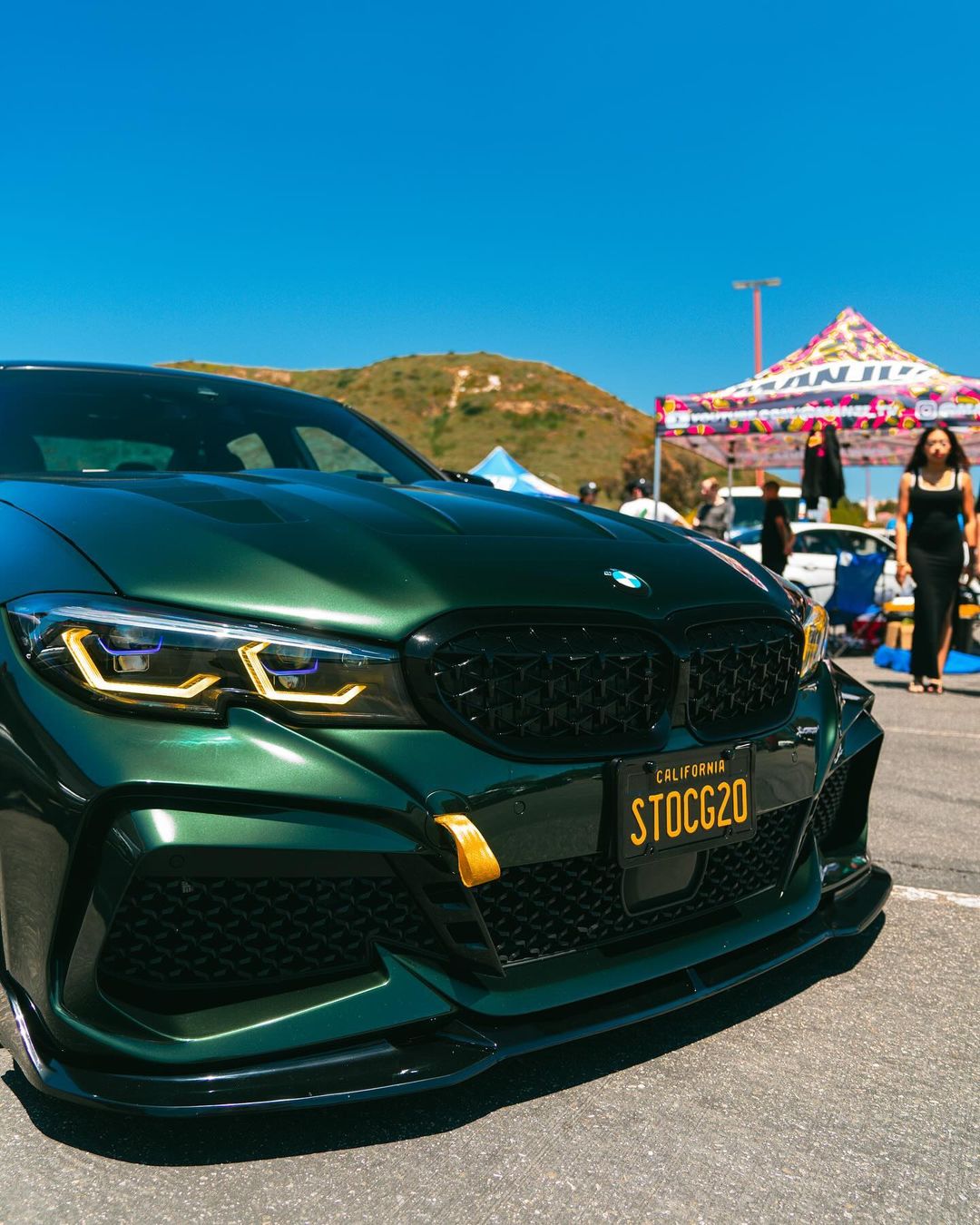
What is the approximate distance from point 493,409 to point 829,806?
10207 cm

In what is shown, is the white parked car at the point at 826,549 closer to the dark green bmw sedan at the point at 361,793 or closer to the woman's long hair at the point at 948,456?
the woman's long hair at the point at 948,456

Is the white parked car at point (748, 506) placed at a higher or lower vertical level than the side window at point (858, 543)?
higher

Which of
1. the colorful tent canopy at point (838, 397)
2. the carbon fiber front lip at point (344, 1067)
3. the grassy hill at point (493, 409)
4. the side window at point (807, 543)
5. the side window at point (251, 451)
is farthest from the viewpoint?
the grassy hill at point (493, 409)

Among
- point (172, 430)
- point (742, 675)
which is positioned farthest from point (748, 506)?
point (742, 675)

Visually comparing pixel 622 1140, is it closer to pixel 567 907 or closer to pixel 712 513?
pixel 567 907

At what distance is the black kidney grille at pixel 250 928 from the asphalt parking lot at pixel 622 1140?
0.31 metres

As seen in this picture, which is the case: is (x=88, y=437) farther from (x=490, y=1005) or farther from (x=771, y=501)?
(x=771, y=501)

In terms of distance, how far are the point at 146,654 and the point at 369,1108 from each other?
842 mm

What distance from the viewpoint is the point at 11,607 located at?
1.76 meters

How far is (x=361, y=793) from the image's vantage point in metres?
1.63

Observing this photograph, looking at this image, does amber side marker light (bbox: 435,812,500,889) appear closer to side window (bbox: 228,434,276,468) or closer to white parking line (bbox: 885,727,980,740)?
side window (bbox: 228,434,276,468)

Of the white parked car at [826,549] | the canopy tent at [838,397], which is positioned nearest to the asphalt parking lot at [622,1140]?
the canopy tent at [838,397]

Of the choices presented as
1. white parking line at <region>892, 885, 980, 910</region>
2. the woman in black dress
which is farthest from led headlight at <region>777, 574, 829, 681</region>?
the woman in black dress

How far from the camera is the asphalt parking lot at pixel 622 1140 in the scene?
158 cm
